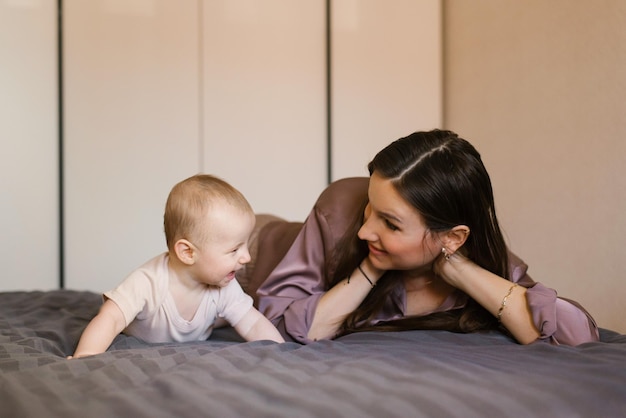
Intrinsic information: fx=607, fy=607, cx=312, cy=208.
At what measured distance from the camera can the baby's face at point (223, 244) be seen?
1.29 m

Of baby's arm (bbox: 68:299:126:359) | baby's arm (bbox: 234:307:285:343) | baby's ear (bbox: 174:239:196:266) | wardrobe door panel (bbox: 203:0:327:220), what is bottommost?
baby's arm (bbox: 234:307:285:343)

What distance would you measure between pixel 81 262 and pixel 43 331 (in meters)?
1.90

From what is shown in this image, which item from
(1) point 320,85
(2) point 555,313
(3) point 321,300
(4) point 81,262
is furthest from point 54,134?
(2) point 555,313

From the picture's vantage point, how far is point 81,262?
3.17 metres

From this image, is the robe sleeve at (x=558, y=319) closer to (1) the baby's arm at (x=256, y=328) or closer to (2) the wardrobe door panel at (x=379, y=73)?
(1) the baby's arm at (x=256, y=328)

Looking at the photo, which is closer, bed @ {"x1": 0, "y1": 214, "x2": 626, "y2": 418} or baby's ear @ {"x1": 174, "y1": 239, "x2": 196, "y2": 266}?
bed @ {"x1": 0, "y1": 214, "x2": 626, "y2": 418}

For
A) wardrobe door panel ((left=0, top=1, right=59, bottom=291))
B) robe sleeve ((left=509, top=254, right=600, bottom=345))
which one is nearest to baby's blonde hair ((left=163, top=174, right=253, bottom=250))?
robe sleeve ((left=509, top=254, right=600, bottom=345))

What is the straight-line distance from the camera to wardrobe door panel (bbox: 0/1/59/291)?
3066 mm

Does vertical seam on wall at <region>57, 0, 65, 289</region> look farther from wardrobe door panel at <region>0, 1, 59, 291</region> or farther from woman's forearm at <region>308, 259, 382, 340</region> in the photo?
woman's forearm at <region>308, 259, 382, 340</region>

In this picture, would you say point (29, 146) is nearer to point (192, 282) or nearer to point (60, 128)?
point (60, 128)

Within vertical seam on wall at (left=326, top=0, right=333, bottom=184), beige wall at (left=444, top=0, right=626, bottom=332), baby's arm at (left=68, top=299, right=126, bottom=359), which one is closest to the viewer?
baby's arm at (left=68, top=299, right=126, bottom=359)

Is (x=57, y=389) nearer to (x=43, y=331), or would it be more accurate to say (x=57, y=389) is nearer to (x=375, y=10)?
(x=43, y=331)

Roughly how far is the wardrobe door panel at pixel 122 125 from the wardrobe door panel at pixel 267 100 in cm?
12

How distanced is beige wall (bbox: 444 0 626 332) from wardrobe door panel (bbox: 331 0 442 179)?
32 centimetres
